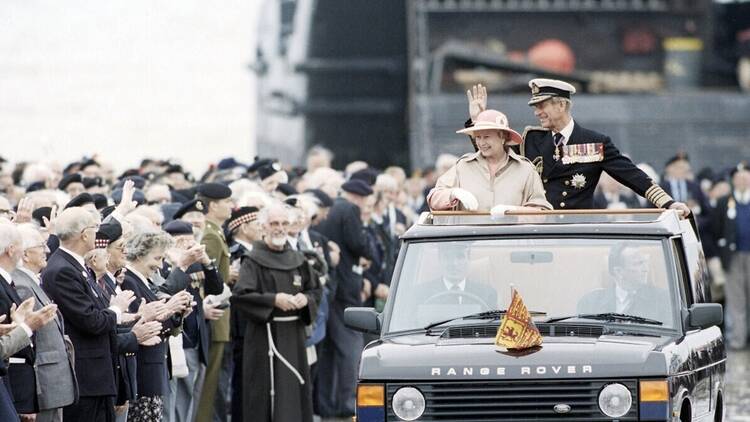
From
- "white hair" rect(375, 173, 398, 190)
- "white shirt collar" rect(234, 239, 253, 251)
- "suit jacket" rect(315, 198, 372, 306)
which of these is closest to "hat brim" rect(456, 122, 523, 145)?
"white shirt collar" rect(234, 239, 253, 251)

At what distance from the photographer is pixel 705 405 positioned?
11805mm

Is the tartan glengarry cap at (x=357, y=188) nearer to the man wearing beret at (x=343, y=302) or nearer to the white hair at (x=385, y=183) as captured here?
the man wearing beret at (x=343, y=302)

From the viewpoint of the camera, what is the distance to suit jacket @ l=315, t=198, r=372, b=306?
19031 mm

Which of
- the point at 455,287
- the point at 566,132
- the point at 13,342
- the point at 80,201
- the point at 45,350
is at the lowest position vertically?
the point at 45,350

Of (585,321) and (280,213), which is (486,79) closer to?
(280,213)

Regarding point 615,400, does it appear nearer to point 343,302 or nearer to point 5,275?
point 5,275

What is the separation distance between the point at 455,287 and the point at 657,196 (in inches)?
93.5

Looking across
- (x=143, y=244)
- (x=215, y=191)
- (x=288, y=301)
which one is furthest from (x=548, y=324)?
(x=215, y=191)

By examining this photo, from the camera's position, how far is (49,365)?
1165 centimetres

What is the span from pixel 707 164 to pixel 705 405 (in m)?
18.0

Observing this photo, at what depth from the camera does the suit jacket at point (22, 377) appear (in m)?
11.3

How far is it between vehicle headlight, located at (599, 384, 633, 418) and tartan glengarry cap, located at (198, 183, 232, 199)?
6.04 meters

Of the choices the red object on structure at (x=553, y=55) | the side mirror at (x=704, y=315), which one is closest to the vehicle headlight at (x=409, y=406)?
the side mirror at (x=704, y=315)

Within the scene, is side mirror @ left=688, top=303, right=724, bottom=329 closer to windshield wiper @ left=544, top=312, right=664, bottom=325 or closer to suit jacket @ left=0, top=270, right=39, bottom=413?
windshield wiper @ left=544, top=312, right=664, bottom=325
